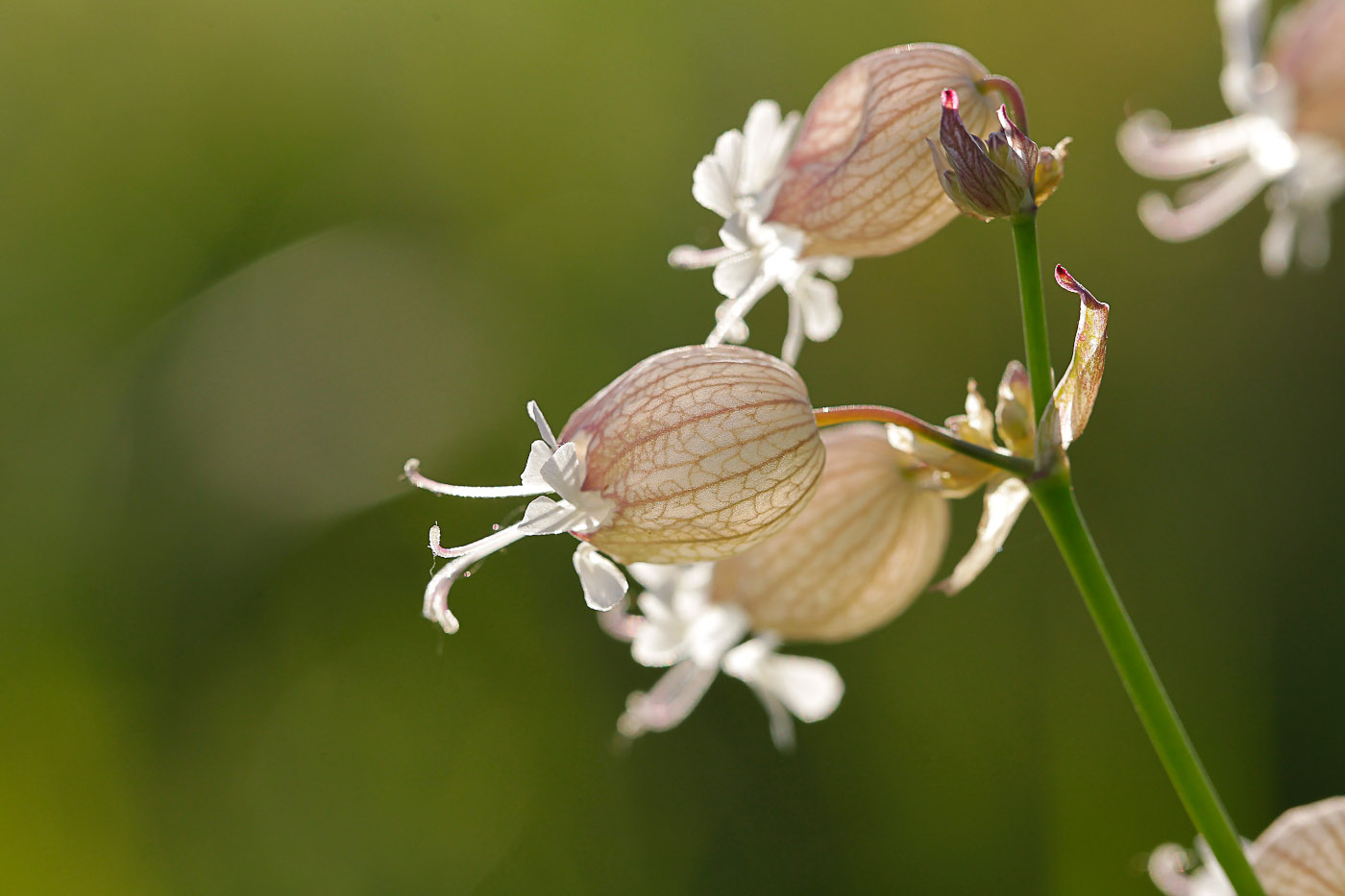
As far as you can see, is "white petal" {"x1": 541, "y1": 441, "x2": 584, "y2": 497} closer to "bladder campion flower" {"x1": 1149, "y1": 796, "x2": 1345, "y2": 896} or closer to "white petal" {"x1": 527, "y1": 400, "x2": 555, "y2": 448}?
"white petal" {"x1": 527, "y1": 400, "x2": 555, "y2": 448}

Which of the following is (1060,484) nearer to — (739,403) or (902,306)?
(739,403)

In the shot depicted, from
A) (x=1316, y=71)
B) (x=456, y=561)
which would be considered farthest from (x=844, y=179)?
(x=1316, y=71)

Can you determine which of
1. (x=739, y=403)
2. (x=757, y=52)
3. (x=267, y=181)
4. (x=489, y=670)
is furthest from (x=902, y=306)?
(x=739, y=403)

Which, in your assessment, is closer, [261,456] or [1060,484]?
[1060,484]

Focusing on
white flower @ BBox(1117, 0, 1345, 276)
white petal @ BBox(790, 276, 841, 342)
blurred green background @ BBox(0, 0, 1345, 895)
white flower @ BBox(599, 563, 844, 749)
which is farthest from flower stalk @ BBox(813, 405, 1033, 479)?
blurred green background @ BBox(0, 0, 1345, 895)

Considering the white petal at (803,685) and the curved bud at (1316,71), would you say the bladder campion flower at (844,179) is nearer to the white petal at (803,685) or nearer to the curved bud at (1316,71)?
the white petal at (803,685)

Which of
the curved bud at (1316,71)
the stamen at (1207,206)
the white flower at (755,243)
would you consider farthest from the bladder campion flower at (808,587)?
the curved bud at (1316,71)
